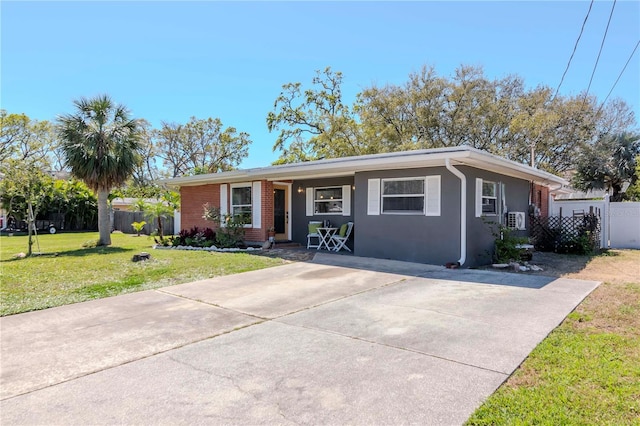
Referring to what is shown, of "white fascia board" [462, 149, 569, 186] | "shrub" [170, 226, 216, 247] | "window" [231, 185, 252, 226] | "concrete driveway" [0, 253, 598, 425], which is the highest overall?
"white fascia board" [462, 149, 569, 186]

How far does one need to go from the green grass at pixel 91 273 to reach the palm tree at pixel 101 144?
8.88ft

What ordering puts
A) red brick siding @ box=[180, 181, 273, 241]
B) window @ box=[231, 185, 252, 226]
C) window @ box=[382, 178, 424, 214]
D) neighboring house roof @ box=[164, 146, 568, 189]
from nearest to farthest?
1. neighboring house roof @ box=[164, 146, 568, 189]
2. window @ box=[382, 178, 424, 214]
3. red brick siding @ box=[180, 181, 273, 241]
4. window @ box=[231, 185, 252, 226]

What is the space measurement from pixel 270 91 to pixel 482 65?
14125 millimetres

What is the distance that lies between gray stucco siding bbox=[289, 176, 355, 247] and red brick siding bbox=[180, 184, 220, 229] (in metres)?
3.05

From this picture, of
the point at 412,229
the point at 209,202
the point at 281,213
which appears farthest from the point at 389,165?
the point at 209,202

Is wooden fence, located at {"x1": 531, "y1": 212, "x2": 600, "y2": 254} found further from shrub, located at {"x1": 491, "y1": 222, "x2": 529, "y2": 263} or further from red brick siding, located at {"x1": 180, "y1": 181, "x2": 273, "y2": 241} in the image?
red brick siding, located at {"x1": 180, "y1": 181, "x2": 273, "y2": 241}

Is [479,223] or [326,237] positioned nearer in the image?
[479,223]

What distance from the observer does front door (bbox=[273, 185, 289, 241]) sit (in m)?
13.5

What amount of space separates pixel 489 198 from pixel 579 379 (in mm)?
7620

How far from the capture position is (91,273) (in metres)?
7.85

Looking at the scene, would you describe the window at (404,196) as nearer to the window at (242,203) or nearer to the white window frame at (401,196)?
the white window frame at (401,196)

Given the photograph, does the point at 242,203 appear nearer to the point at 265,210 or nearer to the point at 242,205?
the point at 242,205

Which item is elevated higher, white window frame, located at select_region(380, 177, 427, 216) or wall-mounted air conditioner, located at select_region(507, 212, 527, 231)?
white window frame, located at select_region(380, 177, 427, 216)

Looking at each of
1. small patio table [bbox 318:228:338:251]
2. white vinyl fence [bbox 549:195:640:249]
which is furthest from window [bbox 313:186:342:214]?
white vinyl fence [bbox 549:195:640:249]
